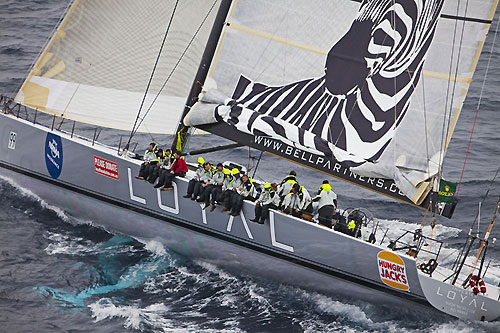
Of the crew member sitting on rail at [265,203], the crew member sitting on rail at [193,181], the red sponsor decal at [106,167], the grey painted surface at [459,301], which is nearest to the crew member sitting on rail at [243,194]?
the crew member sitting on rail at [265,203]

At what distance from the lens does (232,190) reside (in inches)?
550

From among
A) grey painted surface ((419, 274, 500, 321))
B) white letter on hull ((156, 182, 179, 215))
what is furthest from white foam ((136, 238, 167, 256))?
grey painted surface ((419, 274, 500, 321))

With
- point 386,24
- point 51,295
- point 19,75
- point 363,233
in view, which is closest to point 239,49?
point 386,24

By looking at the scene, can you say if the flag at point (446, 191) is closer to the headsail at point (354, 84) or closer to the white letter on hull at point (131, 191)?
the headsail at point (354, 84)

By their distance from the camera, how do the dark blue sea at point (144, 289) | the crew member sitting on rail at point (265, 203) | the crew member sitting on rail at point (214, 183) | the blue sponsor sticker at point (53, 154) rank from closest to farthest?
the dark blue sea at point (144, 289)
the crew member sitting on rail at point (265, 203)
the crew member sitting on rail at point (214, 183)
the blue sponsor sticker at point (53, 154)

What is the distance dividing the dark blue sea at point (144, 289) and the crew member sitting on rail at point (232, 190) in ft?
5.02

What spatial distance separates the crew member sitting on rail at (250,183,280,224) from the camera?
1353cm

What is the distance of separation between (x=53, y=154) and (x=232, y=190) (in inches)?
160

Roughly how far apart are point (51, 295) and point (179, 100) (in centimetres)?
527

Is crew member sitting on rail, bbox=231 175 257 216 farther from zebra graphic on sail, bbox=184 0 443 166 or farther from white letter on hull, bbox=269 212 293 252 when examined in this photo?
zebra graphic on sail, bbox=184 0 443 166

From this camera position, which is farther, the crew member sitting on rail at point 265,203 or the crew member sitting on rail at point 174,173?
the crew member sitting on rail at point 174,173

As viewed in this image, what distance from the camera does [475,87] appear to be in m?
24.7

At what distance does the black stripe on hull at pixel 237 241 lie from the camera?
1302cm

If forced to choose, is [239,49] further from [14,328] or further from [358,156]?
[14,328]
